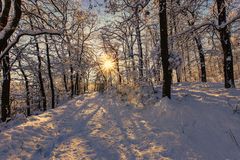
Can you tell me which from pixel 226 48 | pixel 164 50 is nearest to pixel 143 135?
pixel 164 50

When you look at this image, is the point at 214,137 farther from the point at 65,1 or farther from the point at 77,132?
the point at 65,1

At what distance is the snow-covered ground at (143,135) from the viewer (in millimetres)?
5438

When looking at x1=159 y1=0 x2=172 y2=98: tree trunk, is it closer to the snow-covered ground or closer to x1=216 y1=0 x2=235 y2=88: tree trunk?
the snow-covered ground

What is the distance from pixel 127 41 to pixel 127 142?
2662 cm

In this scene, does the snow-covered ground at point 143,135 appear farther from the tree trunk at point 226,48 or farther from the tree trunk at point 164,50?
the tree trunk at point 226,48

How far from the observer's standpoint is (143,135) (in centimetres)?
665

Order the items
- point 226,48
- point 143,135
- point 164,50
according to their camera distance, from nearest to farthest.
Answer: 1. point 143,135
2. point 164,50
3. point 226,48

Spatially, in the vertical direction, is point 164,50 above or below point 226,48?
below

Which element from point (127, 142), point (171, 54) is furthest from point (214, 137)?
point (171, 54)

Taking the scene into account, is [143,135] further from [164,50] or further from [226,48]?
[226,48]

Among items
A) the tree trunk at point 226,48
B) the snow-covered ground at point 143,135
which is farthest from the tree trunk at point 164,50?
the tree trunk at point 226,48

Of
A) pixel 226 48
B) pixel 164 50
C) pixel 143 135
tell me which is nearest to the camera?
pixel 143 135

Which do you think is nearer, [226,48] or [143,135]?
[143,135]

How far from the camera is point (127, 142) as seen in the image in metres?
6.25
